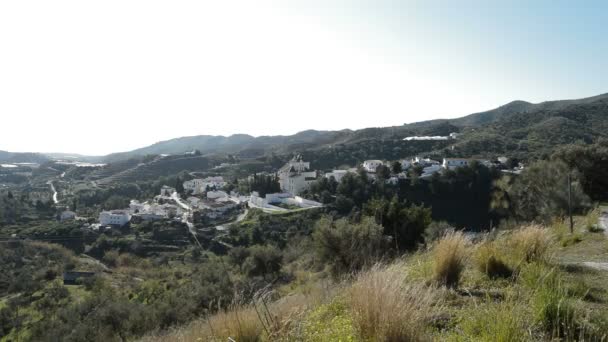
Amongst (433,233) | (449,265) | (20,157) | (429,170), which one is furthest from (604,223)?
(20,157)

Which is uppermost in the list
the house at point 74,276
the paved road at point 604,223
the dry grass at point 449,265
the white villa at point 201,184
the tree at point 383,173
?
the dry grass at point 449,265

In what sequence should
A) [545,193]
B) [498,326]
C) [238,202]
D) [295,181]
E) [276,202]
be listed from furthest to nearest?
[295,181] < [238,202] < [276,202] < [545,193] < [498,326]

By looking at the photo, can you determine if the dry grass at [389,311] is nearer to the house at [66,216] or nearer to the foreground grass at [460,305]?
the foreground grass at [460,305]

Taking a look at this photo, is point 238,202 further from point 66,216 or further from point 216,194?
point 66,216

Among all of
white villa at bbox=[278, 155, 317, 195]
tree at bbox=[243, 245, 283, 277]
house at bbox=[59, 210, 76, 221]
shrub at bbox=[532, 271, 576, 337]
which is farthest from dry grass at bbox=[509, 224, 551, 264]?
house at bbox=[59, 210, 76, 221]

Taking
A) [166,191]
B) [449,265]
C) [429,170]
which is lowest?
[166,191]

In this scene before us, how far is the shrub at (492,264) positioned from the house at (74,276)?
30.9 metres

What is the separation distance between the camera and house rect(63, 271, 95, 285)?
2858 cm

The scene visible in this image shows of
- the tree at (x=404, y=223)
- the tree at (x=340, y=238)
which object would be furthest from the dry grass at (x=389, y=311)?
the tree at (x=404, y=223)

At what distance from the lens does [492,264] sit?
417 cm

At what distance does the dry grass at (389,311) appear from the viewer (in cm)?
250

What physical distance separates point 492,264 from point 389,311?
2.19 meters

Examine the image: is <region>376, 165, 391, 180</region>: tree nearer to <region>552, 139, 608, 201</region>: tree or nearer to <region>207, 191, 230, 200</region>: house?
<region>207, 191, 230, 200</region>: house

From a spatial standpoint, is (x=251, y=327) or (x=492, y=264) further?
(x=492, y=264)
